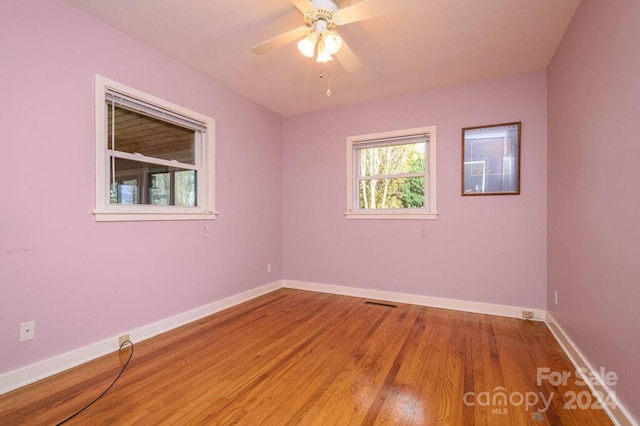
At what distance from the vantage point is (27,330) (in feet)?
6.02

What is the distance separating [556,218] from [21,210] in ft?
13.5

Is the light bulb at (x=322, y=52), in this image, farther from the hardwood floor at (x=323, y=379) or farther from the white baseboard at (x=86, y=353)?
the white baseboard at (x=86, y=353)

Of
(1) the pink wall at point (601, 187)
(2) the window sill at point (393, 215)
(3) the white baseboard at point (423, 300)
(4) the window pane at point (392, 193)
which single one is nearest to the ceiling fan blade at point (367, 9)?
(1) the pink wall at point (601, 187)

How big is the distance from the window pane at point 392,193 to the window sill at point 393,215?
11cm

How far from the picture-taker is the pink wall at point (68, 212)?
1.78 metres

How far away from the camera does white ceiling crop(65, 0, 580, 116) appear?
6.76 feet

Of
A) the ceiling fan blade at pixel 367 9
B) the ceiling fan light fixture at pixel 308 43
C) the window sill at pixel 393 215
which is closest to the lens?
the ceiling fan blade at pixel 367 9

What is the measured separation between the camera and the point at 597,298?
175 cm

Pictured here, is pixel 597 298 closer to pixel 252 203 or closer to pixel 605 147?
pixel 605 147

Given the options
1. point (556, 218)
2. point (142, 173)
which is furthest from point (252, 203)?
point (556, 218)

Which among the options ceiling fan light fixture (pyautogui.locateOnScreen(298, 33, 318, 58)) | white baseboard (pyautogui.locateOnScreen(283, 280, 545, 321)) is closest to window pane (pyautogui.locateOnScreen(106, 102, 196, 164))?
ceiling fan light fixture (pyautogui.locateOnScreen(298, 33, 318, 58))

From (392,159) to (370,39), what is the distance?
1602 mm

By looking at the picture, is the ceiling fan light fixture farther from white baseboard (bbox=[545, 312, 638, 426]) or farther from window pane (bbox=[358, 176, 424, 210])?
white baseboard (bbox=[545, 312, 638, 426])

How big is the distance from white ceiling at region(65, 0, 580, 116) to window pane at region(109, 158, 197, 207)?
3.55 feet
